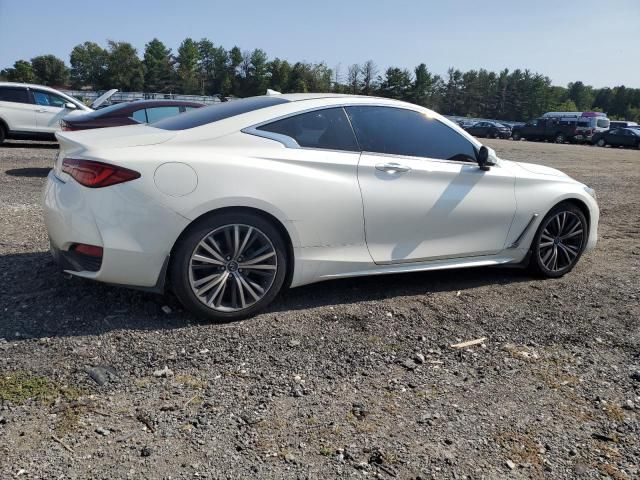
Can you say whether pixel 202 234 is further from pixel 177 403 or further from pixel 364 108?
pixel 364 108

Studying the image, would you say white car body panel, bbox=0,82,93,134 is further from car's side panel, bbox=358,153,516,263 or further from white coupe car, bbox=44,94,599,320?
car's side panel, bbox=358,153,516,263

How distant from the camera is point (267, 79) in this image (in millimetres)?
119688

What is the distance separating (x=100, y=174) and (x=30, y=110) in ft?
39.9

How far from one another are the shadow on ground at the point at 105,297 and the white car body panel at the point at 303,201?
28 cm

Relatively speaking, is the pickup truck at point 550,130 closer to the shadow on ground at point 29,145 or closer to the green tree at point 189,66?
the shadow on ground at point 29,145

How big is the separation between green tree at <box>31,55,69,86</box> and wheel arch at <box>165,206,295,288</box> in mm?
121342

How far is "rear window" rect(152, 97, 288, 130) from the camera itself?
3912 mm

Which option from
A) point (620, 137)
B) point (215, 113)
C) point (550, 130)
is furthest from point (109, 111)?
point (550, 130)

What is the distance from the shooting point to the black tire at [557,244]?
489cm

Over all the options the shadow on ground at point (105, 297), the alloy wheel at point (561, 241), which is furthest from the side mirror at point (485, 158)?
the shadow on ground at point (105, 297)

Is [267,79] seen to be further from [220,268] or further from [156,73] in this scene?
[220,268]

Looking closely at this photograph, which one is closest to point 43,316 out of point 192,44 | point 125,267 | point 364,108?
point 125,267

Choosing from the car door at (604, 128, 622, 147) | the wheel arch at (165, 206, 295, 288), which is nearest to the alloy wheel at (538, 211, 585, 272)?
the wheel arch at (165, 206, 295, 288)

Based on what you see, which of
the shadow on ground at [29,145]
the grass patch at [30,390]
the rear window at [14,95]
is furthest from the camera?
the shadow on ground at [29,145]
